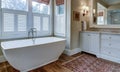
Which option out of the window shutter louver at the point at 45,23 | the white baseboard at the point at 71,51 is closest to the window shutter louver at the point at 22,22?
the window shutter louver at the point at 45,23

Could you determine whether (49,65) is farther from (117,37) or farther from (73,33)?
(117,37)

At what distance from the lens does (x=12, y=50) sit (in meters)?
1.87

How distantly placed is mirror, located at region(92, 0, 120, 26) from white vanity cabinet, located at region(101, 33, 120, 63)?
0.65 m

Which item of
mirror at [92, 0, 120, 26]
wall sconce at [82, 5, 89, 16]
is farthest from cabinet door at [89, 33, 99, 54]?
wall sconce at [82, 5, 89, 16]

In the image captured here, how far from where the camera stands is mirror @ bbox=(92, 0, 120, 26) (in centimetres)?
323

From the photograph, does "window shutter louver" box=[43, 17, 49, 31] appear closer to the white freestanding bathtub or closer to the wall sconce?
the white freestanding bathtub

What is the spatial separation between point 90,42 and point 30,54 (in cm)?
228

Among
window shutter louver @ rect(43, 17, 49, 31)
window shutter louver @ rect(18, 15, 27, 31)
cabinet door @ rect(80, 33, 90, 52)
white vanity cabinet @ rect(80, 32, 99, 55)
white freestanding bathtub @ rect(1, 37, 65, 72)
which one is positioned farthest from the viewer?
window shutter louver @ rect(43, 17, 49, 31)

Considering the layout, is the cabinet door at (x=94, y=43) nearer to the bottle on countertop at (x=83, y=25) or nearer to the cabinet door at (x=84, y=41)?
the cabinet door at (x=84, y=41)

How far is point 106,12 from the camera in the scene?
3443 millimetres

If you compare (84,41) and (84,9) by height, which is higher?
(84,9)

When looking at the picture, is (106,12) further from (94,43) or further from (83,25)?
(94,43)

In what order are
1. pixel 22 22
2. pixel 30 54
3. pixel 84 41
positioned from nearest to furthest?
pixel 30 54, pixel 22 22, pixel 84 41

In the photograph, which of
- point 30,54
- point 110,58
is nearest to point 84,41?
point 110,58
